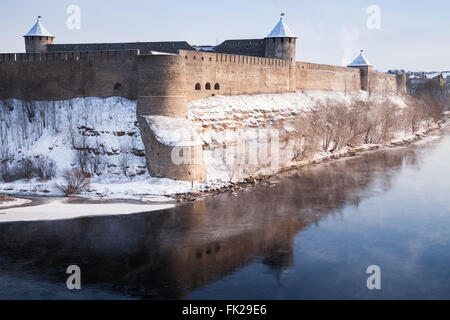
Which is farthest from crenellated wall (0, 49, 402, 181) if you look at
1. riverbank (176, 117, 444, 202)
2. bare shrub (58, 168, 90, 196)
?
bare shrub (58, 168, 90, 196)

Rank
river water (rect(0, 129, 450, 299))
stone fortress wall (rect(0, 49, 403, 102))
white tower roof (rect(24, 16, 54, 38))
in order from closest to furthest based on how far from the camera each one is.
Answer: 1. river water (rect(0, 129, 450, 299))
2. stone fortress wall (rect(0, 49, 403, 102))
3. white tower roof (rect(24, 16, 54, 38))

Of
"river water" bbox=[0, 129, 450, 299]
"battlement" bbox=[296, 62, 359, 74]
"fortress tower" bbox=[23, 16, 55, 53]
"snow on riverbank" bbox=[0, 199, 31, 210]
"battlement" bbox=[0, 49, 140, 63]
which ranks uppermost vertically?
"fortress tower" bbox=[23, 16, 55, 53]

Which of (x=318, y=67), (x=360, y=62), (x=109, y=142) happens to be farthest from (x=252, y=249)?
(x=360, y=62)

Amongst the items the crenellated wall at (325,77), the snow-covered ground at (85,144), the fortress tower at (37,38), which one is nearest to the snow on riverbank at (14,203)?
the snow-covered ground at (85,144)

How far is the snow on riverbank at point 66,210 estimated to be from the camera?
11.5 metres

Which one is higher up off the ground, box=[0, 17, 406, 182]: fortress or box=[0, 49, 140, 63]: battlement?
box=[0, 49, 140, 63]: battlement

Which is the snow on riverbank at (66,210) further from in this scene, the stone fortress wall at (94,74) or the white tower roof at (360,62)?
the white tower roof at (360,62)

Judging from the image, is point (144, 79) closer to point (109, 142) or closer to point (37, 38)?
point (109, 142)

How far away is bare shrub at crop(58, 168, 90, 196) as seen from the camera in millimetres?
13461

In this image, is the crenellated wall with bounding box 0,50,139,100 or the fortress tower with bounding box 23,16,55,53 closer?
the crenellated wall with bounding box 0,50,139,100

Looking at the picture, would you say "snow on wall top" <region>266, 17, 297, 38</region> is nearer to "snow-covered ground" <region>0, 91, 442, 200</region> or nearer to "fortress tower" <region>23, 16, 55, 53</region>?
"snow-covered ground" <region>0, 91, 442, 200</region>

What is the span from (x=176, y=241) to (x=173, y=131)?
5.30m

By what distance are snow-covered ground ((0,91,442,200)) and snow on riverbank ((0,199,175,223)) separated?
31.5 inches

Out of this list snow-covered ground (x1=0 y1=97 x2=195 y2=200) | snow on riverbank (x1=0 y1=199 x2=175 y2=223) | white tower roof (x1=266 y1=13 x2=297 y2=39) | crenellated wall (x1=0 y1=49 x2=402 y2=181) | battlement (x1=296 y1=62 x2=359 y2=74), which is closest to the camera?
snow on riverbank (x1=0 y1=199 x2=175 y2=223)
